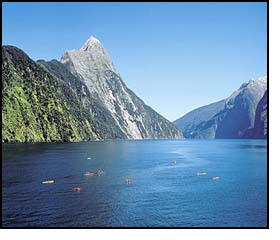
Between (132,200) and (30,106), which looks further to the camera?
(30,106)

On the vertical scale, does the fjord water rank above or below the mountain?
below

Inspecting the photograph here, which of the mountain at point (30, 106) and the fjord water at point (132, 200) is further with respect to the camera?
the mountain at point (30, 106)

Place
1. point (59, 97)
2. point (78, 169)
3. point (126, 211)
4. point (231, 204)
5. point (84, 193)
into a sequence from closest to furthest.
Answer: point (126, 211)
point (231, 204)
point (84, 193)
point (78, 169)
point (59, 97)

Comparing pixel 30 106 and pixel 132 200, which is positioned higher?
pixel 30 106

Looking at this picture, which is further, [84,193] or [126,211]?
[84,193]

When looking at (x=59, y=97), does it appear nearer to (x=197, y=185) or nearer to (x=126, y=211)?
(x=197, y=185)

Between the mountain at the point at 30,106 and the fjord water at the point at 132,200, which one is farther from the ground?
the mountain at the point at 30,106
